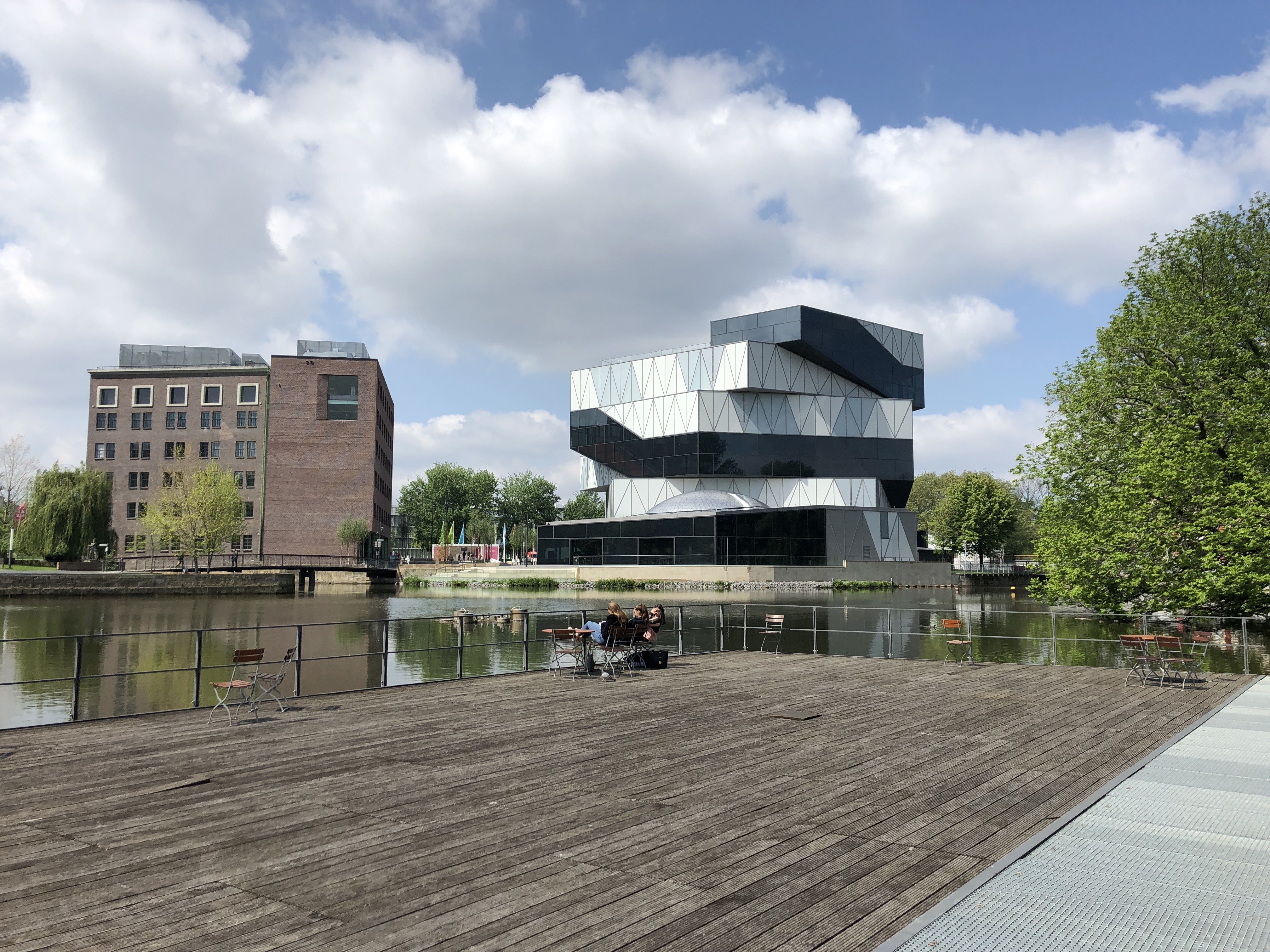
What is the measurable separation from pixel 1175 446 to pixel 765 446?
175 ft

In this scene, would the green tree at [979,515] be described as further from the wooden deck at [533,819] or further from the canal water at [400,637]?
the wooden deck at [533,819]

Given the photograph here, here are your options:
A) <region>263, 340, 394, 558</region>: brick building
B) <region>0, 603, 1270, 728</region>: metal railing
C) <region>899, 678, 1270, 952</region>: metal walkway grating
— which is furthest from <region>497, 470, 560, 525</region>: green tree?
<region>899, 678, 1270, 952</region>: metal walkway grating

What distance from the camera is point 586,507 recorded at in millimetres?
117938

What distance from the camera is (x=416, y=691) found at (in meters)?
13.8

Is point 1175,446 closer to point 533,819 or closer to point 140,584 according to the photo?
point 533,819

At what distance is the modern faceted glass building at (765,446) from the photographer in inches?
2884

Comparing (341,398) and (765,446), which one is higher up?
(341,398)

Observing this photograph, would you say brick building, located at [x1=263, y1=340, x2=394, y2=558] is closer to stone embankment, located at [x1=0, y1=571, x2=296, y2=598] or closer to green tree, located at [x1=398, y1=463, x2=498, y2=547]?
stone embankment, located at [x1=0, y1=571, x2=296, y2=598]

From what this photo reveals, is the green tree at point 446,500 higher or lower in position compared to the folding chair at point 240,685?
higher

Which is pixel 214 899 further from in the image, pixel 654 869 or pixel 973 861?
pixel 973 861

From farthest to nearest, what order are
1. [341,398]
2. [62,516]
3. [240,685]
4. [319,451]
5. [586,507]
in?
[586,507], [341,398], [319,451], [62,516], [240,685]

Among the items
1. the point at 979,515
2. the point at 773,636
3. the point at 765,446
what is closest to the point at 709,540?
the point at 765,446

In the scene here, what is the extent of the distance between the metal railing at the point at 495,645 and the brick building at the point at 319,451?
42983mm

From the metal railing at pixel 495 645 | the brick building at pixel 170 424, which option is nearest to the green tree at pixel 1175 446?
the metal railing at pixel 495 645
